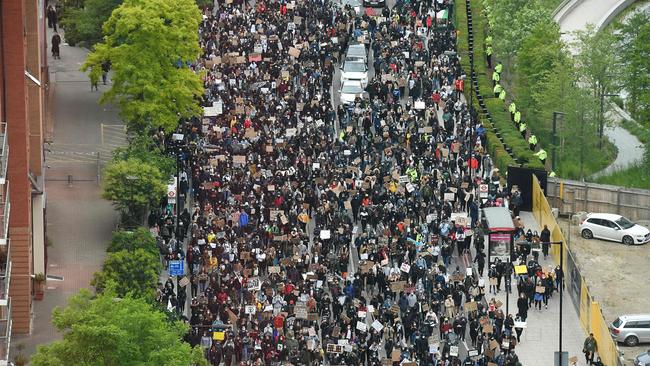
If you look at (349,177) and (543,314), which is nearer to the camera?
(543,314)

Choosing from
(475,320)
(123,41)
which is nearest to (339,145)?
(123,41)

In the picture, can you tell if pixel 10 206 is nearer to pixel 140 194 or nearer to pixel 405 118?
pixel 140 194

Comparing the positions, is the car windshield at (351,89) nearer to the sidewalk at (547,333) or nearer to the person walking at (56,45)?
the person walking at (56,45)

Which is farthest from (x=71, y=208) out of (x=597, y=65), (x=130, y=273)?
(x=597, y=65)

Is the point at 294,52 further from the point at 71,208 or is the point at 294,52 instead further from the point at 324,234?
the point at 324,234

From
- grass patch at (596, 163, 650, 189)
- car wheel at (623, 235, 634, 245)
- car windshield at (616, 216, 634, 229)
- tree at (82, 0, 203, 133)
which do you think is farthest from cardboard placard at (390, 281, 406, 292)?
grass patch at (596, 163, 650, 189)

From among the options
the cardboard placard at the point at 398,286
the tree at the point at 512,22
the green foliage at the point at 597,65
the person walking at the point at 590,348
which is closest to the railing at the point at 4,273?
the cardboard placard at the point at 398,286
